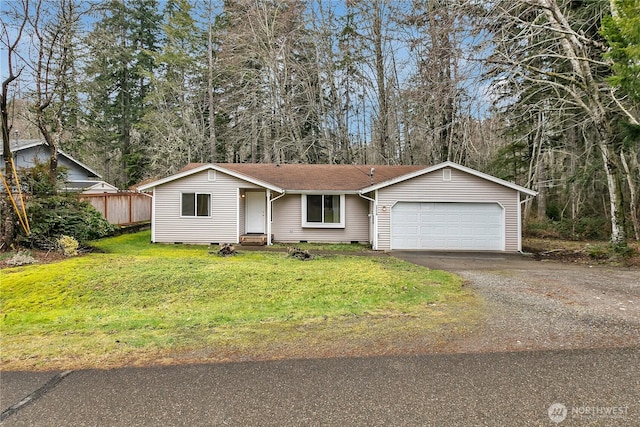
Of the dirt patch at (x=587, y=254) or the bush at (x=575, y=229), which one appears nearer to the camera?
the dirt patch at (x=587, y=254)

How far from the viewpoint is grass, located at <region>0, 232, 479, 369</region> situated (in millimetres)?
3836

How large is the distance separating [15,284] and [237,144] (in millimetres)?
18482

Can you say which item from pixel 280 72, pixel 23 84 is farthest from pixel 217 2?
pixel 23 84

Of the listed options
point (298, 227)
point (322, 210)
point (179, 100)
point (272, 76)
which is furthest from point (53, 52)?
point (179, 100)

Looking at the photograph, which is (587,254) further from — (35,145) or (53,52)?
(35,145)

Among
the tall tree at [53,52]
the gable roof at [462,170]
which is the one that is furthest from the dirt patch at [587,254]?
the tall tree at [53,52]

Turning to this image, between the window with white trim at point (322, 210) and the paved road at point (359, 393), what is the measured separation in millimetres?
11002

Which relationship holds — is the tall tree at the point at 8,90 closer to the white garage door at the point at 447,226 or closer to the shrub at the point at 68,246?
the shrub at the point at 68,246

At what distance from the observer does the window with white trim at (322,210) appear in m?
14.5

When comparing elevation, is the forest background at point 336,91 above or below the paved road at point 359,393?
above

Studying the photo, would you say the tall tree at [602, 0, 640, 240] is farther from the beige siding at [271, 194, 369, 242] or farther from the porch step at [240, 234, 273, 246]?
the porch step at [240, 234, 273, 246]

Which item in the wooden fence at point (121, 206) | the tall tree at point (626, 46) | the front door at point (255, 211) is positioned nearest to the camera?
the tall tree at point (626, 46)

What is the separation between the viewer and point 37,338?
4.24 meters

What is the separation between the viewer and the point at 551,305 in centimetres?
550
